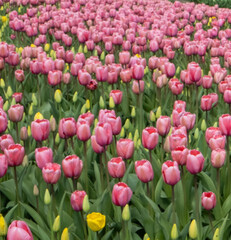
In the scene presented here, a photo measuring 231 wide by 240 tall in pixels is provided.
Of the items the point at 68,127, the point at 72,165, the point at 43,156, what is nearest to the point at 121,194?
the point at 72,165

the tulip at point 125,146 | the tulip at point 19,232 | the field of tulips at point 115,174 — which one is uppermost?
the tulip at point 19,232

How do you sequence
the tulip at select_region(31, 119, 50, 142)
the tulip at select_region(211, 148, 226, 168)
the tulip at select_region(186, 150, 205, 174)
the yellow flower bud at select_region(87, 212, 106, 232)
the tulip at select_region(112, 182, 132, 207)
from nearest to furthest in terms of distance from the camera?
the yellow flower bud at select_region(87, 212, 106, 232)
the tulip at select_region(112, 182, 132, 207)
the tulip at select_region(186, 150, 205, 174)
the tulip at select_region(211, 148, 226, 168)
the tulip at select_region(31, 119, 50, 142)

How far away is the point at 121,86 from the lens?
5105 millimetres

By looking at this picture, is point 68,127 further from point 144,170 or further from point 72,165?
point 144,170

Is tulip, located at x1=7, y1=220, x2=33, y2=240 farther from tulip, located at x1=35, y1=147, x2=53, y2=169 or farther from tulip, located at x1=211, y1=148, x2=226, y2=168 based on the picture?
tulip, located at x1=211, y1=148, x2=226, y2=168

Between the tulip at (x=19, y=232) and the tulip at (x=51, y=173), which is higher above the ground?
the tulip at (x=19, y=232)

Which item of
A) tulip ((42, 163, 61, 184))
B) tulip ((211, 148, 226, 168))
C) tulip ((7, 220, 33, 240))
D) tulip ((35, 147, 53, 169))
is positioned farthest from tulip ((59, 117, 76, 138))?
tulip ((7, 220, 33, 240))

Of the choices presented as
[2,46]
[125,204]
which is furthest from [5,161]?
[2,46]

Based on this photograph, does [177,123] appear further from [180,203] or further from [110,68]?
[110,68]

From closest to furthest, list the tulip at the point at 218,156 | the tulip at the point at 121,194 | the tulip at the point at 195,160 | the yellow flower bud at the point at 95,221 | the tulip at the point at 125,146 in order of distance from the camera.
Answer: the yellow flower bud at the point at 95,221
the tulip at the point at 121,194
the tulip at the point at 195,160
the tulip at the point at 218,156
the tulip at the point at 125,146

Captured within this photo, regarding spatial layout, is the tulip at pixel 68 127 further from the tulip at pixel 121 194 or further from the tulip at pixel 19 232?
the tulip at pixel 19 232

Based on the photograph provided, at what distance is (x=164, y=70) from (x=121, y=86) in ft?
2.47

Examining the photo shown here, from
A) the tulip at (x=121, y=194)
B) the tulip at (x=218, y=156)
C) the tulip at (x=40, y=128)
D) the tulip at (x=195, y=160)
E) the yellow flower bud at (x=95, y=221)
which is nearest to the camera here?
the yellow flower bud at (x=95, y=221)

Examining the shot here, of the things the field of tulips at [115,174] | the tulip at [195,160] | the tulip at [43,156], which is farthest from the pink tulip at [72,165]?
the tulip at [195,160]
